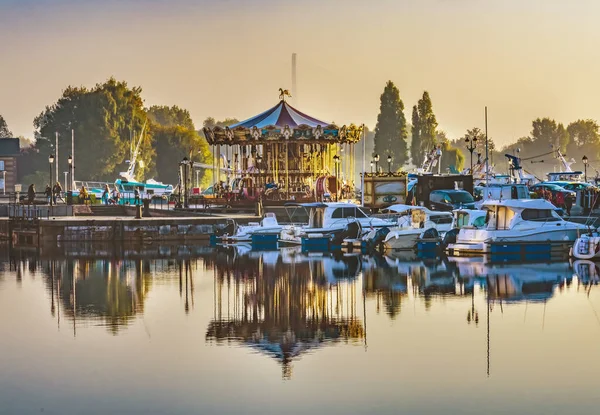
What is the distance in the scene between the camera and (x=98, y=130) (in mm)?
121875

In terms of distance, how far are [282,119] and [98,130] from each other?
52847mm

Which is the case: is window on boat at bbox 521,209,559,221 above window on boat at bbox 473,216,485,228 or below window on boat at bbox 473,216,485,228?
above

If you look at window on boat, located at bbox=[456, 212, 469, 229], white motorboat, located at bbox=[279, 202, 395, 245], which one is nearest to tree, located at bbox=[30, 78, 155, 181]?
white motorboat, located at bbox=[279, 202, 395, 245]

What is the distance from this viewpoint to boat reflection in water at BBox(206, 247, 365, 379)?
27609mm

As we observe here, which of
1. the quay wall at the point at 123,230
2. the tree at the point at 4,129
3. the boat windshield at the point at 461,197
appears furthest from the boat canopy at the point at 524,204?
the tree at the point at 4,129

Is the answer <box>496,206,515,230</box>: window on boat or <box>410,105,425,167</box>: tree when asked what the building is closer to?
<box>410,105,425,167</box>: tree

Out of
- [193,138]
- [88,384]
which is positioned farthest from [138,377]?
[193,138]

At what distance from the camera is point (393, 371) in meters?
23.6

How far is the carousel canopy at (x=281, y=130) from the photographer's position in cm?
7106

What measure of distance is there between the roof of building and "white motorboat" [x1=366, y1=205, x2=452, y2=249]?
87.1 m

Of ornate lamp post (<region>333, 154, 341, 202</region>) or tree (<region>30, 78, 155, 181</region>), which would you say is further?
tree (<region>30, 78, 155, 181</region>)

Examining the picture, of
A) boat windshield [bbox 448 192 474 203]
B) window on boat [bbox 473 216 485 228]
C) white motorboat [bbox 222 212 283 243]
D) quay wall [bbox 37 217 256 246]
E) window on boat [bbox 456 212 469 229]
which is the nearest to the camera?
window on boat [bbox 473 216 485 228]

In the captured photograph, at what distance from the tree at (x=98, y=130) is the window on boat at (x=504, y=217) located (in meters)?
73.0

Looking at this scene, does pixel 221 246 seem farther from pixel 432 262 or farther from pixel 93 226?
pixel 432 262
